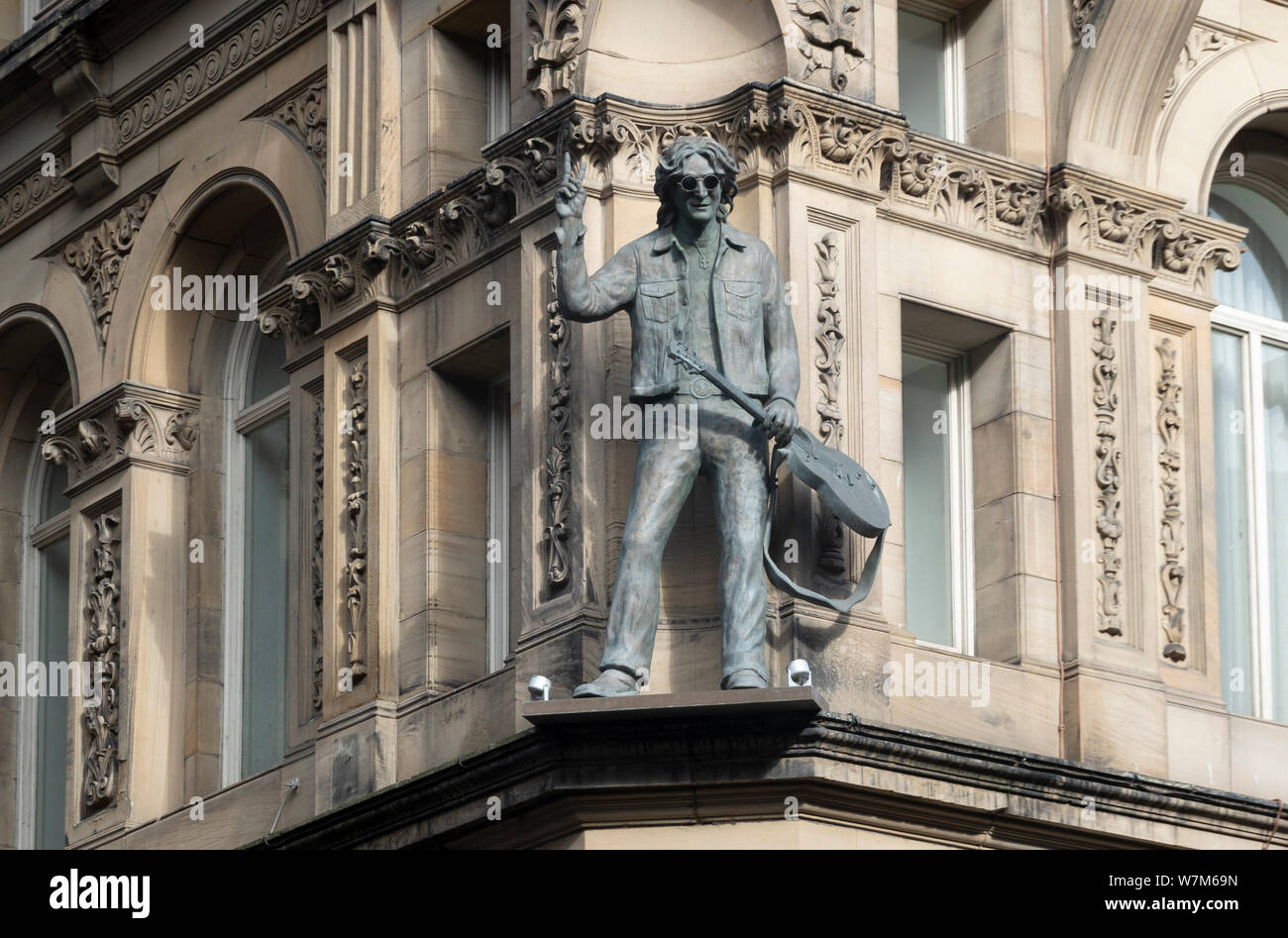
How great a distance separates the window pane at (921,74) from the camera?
25172 mm

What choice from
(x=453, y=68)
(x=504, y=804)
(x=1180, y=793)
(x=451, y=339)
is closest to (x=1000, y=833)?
(x=1180, y=793)

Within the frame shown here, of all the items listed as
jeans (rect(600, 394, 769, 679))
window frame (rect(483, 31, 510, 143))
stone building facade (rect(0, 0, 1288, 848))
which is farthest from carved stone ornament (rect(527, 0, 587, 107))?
jeans (rect(600, 394, 769, 679))

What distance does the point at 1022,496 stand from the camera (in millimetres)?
24047

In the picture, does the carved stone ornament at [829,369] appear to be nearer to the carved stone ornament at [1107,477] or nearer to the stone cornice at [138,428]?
the carved stone ornament at [1107,477]

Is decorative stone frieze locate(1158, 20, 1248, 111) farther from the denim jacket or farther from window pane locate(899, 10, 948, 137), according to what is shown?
the denim jacket

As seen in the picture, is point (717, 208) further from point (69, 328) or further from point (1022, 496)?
point (69, 328)

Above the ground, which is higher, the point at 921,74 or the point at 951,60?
the point at 951,60

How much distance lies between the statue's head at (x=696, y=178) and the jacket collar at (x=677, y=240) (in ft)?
0.34

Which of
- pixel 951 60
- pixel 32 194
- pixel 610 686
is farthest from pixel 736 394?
pixel 32 194

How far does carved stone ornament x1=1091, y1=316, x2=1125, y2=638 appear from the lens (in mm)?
24000

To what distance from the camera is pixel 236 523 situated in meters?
28.0

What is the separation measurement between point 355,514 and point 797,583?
166 inches

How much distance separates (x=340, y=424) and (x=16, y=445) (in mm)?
6609

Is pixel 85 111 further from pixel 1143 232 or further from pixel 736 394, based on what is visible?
pixel 736 394
